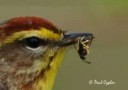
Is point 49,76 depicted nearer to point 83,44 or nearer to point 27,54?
point 27,54

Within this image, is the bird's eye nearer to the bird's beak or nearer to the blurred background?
the bird's beak

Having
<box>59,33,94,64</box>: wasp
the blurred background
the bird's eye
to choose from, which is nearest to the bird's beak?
<box>59,33,94,64</box>: wasp

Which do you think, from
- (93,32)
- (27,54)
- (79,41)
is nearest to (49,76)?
(27,54)

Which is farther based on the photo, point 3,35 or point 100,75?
point 100,75

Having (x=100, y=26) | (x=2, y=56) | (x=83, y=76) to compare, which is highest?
(x=2, y=56)

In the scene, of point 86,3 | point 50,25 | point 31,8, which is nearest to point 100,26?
point 86,3

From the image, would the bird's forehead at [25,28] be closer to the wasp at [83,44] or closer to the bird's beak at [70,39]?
the bird's beak at [70,39]

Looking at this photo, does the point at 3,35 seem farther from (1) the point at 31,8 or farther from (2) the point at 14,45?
(1) the point at 31,8
